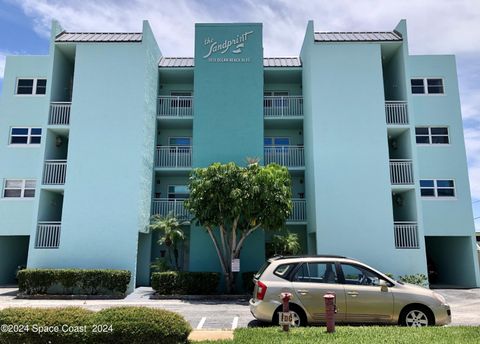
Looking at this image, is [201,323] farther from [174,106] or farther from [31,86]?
[31,86]

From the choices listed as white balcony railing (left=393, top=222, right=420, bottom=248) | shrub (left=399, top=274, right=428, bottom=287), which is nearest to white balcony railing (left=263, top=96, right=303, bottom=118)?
white balcony railing (left=393, top=222, right=420, bottom=248)

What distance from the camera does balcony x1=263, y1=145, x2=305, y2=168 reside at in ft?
67.4

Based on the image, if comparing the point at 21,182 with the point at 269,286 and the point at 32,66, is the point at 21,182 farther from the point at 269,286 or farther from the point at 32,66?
the point at 269,286

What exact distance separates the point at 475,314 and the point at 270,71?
48.2 ft

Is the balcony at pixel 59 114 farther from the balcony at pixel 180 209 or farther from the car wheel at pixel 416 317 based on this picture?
the car wheel at pixel 416 317

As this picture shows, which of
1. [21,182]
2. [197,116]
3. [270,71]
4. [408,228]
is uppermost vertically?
[270,71]

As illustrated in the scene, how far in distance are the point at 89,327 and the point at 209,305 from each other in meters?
8.45

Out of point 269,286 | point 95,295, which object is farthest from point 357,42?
point 95,295

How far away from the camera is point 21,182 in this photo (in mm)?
20109

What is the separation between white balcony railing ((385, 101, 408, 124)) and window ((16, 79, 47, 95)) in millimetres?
18049

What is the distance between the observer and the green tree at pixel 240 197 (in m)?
16.4

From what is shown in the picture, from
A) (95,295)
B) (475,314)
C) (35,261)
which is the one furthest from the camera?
(35,261)

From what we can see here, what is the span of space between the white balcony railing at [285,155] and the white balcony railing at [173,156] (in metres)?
4.16

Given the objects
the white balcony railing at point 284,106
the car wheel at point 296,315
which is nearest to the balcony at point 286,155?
the white balcony railing at point 284,106
